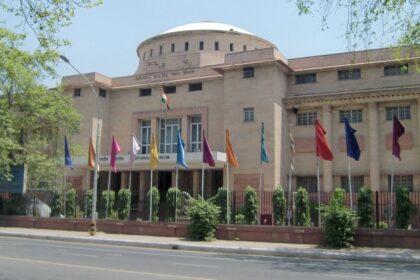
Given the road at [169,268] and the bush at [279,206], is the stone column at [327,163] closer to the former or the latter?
the bush at [279,206]

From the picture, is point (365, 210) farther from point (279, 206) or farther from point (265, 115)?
point (265, 115)

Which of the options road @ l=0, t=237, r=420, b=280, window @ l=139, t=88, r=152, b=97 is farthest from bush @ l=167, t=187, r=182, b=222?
window @ l=139, t=88, r=152, b=97

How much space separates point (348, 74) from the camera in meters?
35.0

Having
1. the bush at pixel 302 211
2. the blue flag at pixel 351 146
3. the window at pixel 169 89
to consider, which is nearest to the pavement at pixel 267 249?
the bush at pixel 302 211

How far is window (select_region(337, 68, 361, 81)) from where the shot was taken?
34.7 meters

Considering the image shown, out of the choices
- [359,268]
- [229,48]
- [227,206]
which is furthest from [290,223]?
[229,48]

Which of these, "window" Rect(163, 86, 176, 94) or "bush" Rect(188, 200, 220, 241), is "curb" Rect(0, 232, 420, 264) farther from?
"window" Rect(163, 86, 176, 94)

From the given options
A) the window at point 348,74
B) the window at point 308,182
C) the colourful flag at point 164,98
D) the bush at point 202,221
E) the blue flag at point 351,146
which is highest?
A: the window at point 348,74

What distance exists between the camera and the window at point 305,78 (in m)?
36.4

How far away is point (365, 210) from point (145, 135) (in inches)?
963

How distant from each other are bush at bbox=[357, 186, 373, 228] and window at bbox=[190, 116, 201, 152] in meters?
19.4

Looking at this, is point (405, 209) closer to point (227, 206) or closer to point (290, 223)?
point (290, 223)

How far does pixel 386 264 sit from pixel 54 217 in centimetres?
2037

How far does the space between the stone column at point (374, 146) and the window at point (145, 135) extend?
17.9m
